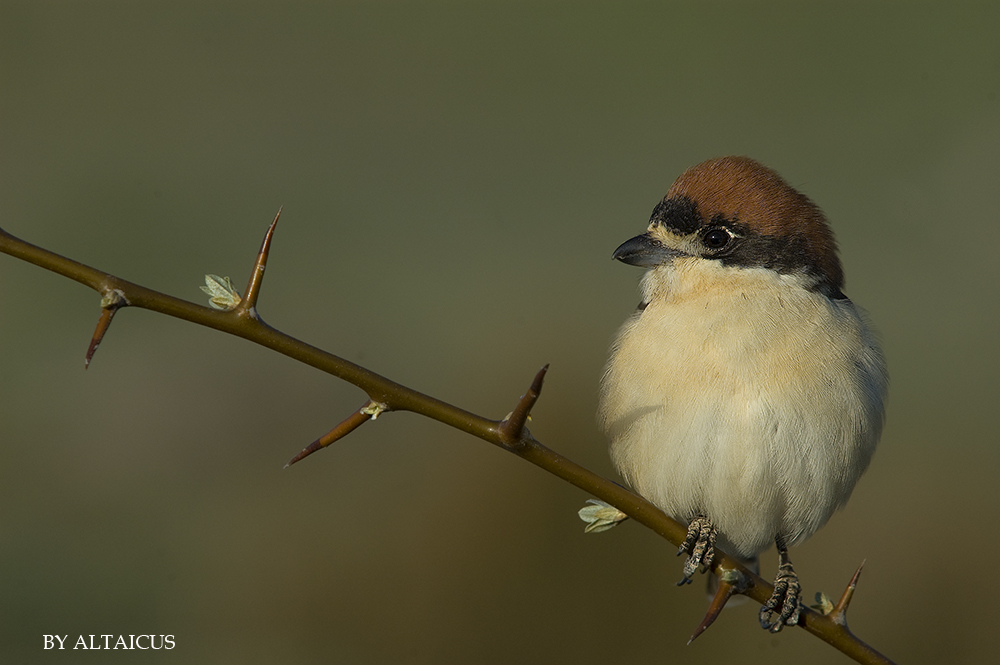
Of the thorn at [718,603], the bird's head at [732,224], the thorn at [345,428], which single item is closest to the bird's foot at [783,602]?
the thorn at [718,603]

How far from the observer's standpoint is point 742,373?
3791 millimetres

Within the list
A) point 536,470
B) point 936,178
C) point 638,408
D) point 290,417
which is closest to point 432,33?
point 936,178

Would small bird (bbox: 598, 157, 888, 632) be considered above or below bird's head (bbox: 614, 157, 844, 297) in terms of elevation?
below

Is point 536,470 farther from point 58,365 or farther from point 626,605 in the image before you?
point 58,365

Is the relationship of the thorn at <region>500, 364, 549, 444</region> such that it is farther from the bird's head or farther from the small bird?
the bird's head

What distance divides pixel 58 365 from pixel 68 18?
10.0 metres

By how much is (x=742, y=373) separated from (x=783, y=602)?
105 centimetres

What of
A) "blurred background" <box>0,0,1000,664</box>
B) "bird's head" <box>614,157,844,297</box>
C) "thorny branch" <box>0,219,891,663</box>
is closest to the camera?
"thorny branch" <box>0,219,891,663</box>

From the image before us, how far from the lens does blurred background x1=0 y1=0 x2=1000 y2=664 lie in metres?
7.00

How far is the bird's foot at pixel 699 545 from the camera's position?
3949 mm

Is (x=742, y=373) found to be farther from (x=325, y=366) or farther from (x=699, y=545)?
(x=325, y=366)

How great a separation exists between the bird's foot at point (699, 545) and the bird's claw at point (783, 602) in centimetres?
30

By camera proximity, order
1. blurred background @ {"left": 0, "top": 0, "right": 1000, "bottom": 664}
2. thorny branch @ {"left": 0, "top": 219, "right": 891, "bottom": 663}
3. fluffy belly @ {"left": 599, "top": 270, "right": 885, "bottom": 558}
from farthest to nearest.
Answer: blurred background @ {"left": 0, "top": 0, "right": 1000, "bottom": 664} < fluffy belly @ {"left": 599, "top": 270, "right": 885, "bottom": 558} < thorny branch @ {"left": 0, "top": 219, "right": 891, "bottom": 663}

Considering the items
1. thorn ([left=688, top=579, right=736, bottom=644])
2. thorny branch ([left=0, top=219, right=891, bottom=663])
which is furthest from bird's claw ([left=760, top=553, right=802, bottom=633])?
thorny branch ([left=0, top=219, right=891, bottom=663])
